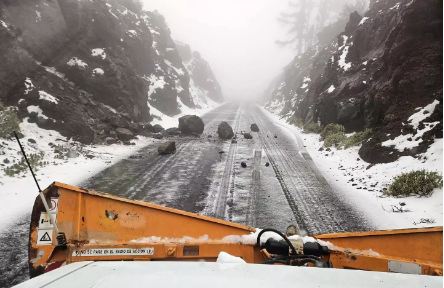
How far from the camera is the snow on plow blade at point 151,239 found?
378cm

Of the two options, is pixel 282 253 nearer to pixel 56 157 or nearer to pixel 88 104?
pixel 56 157

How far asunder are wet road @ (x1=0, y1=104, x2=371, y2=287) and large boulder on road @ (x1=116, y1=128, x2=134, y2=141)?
1673 mm

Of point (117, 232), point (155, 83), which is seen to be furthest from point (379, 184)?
point (155, 83)

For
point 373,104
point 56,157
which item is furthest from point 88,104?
point 373,104

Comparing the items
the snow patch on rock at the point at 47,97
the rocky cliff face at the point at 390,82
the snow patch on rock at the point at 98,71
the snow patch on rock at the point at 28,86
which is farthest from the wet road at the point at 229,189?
the snow patch on rock at the point at 98,71

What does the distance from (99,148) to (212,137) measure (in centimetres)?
607

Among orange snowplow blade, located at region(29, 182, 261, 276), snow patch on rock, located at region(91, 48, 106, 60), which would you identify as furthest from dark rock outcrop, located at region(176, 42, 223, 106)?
orange snowplow blade, located at region(29, 182, 261, 276)

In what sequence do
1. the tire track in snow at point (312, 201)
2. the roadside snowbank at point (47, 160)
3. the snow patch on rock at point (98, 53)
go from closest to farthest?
1. the tire track in snow at point (312, 201)
2. the roadside snowbank at point (47, 160)
3. the snow patch on rock at point (98, 53)

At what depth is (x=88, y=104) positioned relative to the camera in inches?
696

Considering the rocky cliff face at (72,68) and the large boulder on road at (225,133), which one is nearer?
the rocky cliff face at (72,68)

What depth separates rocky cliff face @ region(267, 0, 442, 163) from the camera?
1198cm

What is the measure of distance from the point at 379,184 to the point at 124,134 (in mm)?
10614

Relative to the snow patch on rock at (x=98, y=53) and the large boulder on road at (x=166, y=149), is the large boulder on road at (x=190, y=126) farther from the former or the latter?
the snow patch on rock at (x=98, y=53)

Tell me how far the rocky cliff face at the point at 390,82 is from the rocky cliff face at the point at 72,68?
34.2 feet
